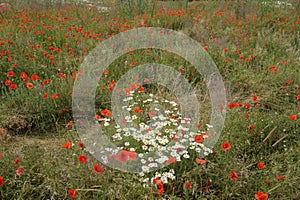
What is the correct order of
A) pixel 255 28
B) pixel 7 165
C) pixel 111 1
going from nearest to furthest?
1. pixel 7 165
2. pixel 255 28
3. pixel 111 1

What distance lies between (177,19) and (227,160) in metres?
4.90

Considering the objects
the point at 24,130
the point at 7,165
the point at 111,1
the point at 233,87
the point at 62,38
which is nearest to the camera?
the point at 7,165

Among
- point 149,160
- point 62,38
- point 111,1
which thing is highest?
point 111,1

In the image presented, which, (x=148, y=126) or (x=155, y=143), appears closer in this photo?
(x=155, y=143)

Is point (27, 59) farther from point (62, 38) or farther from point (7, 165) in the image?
point (7, 165)

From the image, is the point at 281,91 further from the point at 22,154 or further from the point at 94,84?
the point at 22,154

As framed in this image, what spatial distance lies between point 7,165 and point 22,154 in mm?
Result: 175

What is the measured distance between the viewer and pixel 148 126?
257 centimetres

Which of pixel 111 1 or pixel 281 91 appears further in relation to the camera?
pixel 111 1

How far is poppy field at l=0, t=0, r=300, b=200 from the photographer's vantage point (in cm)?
211

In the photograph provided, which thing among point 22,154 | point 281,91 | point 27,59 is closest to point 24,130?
point 22,154

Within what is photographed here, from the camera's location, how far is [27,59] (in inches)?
156

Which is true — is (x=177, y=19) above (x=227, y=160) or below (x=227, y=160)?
above

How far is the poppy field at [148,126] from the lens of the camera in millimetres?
2107
